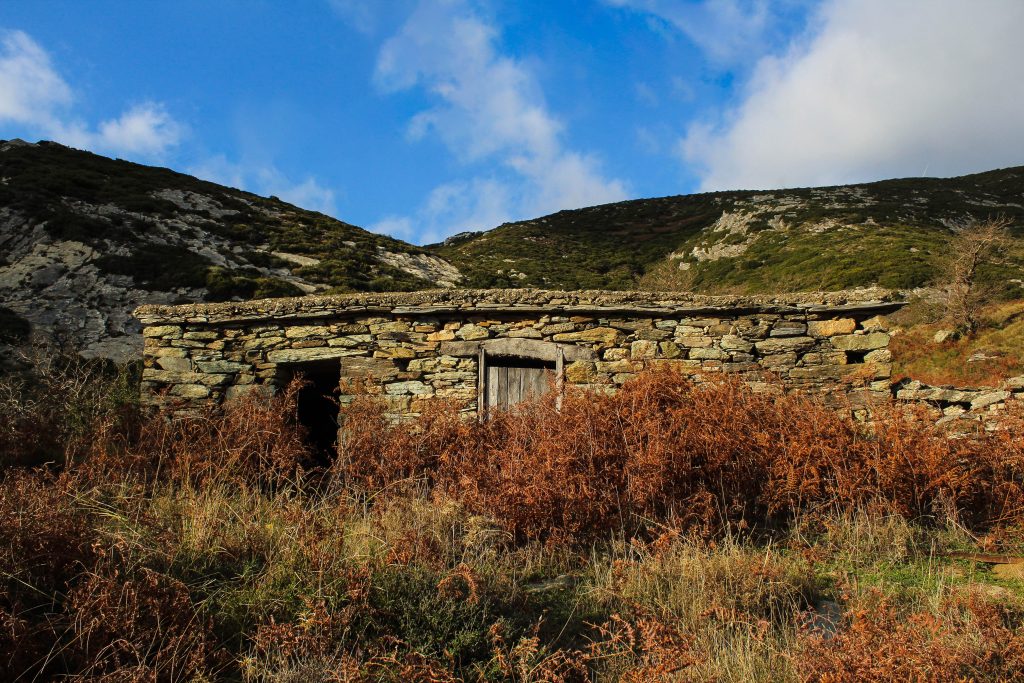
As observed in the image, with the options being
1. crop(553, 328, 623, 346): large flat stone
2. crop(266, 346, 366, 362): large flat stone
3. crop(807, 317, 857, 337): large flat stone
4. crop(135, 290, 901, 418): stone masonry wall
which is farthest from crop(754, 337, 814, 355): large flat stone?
crop(266, 346, 366, 362): large flat stone

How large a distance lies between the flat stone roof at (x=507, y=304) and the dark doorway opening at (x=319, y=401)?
2.47ft

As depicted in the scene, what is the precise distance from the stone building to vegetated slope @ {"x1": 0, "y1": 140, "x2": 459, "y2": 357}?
15.2ft

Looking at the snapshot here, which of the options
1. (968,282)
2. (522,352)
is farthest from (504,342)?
(968,282)

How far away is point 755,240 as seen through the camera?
3316 cm

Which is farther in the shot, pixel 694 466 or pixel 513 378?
pixel 513 378

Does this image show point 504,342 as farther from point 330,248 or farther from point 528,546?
point 330,248

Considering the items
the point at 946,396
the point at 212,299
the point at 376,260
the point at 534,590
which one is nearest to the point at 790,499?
the point at 534,590

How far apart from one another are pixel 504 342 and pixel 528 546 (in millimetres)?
3437

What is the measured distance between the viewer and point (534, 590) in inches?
157

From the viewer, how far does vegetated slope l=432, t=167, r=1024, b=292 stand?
23.3 m

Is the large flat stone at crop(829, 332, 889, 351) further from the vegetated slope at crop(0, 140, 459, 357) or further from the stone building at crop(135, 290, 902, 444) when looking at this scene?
the vegetated slope at crop(0, 140, 459, 357)

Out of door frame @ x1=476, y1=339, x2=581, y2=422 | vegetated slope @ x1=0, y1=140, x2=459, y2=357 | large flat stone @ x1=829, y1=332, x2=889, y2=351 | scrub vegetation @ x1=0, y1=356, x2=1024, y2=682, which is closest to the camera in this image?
scrub vegetation @ x1=0, y1=356, x2=1024, y2=682

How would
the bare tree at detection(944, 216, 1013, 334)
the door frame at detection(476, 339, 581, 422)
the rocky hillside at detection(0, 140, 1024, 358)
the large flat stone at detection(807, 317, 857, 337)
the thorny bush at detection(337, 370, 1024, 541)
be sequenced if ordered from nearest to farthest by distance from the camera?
1. the thorny bush at detection(337, 370, 1024, 541)
2. the large flat stone at detection(807, 317, 857, 337)
3. the door frame at detection(476, 339, 581, 422)
4. the rocky hillside at detection(0, 140, 1024, 358)
5. the bare tree at detection(944, 216, 1013, 334)

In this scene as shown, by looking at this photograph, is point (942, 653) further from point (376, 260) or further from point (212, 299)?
point (376, 260)
